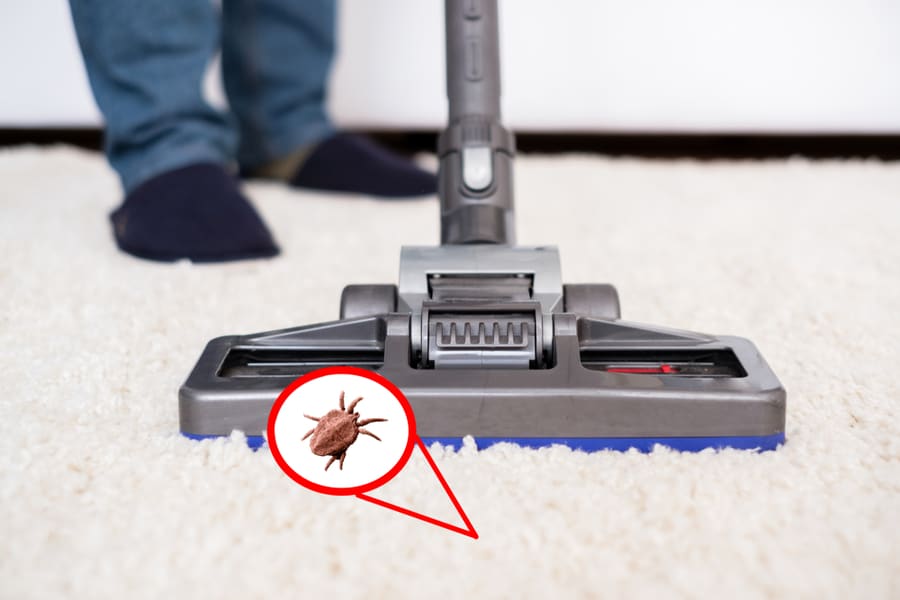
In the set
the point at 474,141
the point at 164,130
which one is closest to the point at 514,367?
the point at 474,141

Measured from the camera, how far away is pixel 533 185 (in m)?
1.38

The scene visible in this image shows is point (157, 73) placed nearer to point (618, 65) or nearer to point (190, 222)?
point (190, 222)

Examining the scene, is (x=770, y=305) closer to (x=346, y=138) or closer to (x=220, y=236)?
(x=220, y=236)

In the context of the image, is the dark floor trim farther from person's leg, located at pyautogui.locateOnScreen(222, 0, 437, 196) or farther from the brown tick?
the brown tick

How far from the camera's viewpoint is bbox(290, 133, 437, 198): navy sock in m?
1.28

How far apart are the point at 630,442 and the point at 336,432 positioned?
0.18 m

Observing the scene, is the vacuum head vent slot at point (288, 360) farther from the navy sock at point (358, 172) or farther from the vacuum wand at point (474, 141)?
the navy sock at point (358, 172)

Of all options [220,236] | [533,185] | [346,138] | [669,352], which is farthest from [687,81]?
[669,352]

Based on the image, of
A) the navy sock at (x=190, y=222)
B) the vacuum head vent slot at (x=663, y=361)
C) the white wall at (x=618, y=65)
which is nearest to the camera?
the vacuum head vent slot at (x=663, y=361)

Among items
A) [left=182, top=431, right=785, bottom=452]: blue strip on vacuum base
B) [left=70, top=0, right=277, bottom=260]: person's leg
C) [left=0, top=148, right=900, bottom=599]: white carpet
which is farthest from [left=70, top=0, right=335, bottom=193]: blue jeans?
[left=182, top=431, right=785, bottom=452]: blue strip on vacuum base

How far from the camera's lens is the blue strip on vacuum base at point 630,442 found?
479 millimetres

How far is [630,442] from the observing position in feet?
1.58

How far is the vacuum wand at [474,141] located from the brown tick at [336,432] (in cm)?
22

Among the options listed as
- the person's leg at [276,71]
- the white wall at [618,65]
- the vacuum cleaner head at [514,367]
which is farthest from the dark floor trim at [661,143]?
the vacuum cleaner head at [514,367]
